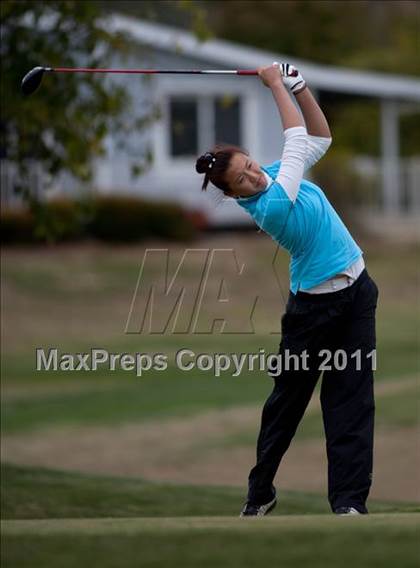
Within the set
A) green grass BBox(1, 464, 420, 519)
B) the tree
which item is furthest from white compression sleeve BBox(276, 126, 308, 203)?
the tree

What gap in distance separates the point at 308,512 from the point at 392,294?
18.7 m

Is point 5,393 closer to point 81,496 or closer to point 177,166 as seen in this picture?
point 81,496

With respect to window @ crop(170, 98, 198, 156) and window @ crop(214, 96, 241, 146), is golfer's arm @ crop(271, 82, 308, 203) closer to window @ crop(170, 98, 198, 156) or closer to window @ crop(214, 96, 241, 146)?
window @ crop(170, 98, 198, 156)

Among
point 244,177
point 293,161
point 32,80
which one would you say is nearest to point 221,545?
point 244,177

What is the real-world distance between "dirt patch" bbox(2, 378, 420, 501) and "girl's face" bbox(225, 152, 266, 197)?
4697 mm

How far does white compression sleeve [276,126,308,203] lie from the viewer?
22.1 ft

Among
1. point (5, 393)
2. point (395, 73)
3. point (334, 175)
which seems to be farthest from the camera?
point (395, 73)

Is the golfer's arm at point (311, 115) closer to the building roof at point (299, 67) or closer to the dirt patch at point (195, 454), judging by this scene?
the dirt patch at point (195, 454)

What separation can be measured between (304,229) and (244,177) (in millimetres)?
404

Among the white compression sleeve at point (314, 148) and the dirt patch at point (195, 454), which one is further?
the dirt patch at point (195, 454)

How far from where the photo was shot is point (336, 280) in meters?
7.02

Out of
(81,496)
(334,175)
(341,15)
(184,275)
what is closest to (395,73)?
(341,15)

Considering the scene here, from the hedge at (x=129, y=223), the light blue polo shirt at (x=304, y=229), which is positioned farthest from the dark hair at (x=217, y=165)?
the hedge at (x=129, y=223)

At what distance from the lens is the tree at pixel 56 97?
39.8 feet
